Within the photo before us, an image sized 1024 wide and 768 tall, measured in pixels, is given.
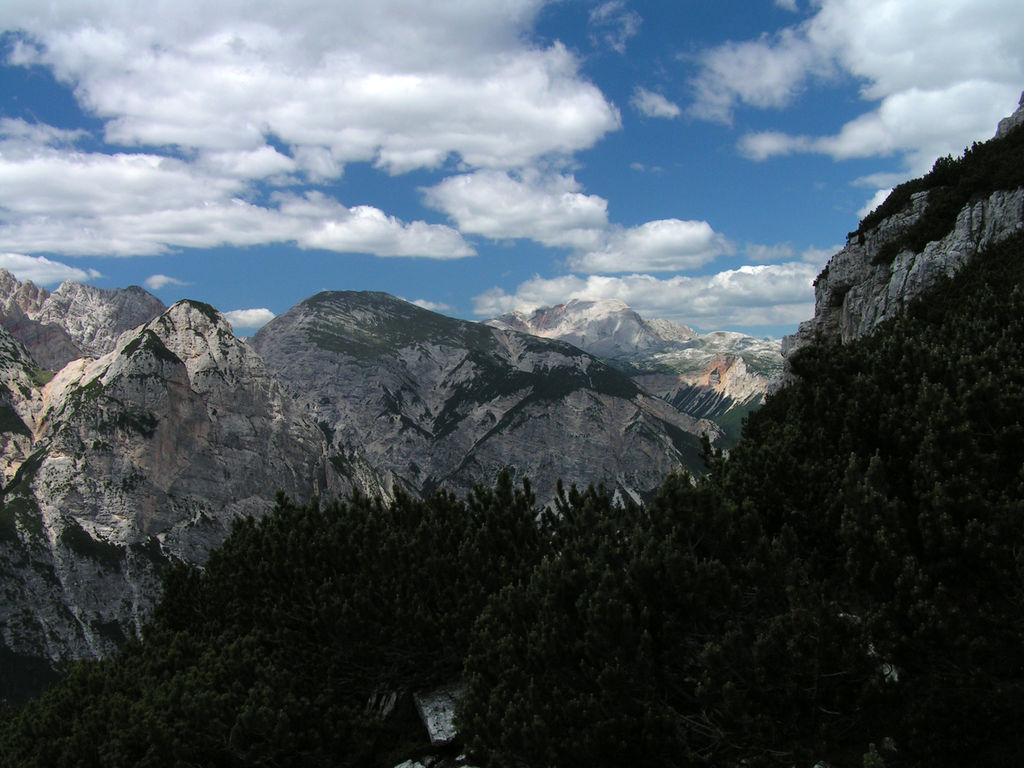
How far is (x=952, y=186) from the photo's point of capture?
43.9 metres

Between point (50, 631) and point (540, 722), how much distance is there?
736 ft

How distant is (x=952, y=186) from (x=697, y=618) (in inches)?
1685

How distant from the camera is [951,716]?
11570mm

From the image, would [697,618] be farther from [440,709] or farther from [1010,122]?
[1010,122]

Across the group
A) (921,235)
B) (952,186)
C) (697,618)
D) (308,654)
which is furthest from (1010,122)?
(308,654)

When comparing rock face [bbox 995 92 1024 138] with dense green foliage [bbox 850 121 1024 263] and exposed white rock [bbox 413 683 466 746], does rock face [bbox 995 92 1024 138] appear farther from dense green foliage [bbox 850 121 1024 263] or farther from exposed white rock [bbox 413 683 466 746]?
exposed white rock [bbox 413 683 466 746]

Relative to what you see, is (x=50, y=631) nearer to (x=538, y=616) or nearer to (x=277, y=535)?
(x=277, y=535)

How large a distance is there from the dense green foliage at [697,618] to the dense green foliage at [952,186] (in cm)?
1543

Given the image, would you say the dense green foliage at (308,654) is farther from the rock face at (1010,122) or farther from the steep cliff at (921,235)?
the rock face at (1010,122)

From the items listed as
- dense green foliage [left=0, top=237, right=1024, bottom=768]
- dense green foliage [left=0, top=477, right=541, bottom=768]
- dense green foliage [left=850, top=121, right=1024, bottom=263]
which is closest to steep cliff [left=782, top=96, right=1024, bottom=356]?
dense green foliage [left=850, top=121, right=1024, bottom=263]

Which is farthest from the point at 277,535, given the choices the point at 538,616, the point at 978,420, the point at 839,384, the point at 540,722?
the point at 978,420

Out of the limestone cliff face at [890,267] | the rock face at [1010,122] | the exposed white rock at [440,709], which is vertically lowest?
the exposed white rock at [440,709]

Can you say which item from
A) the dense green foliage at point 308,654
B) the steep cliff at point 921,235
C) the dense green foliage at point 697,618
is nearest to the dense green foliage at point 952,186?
the steep cliff at point 921,235

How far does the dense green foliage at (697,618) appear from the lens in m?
12.2
